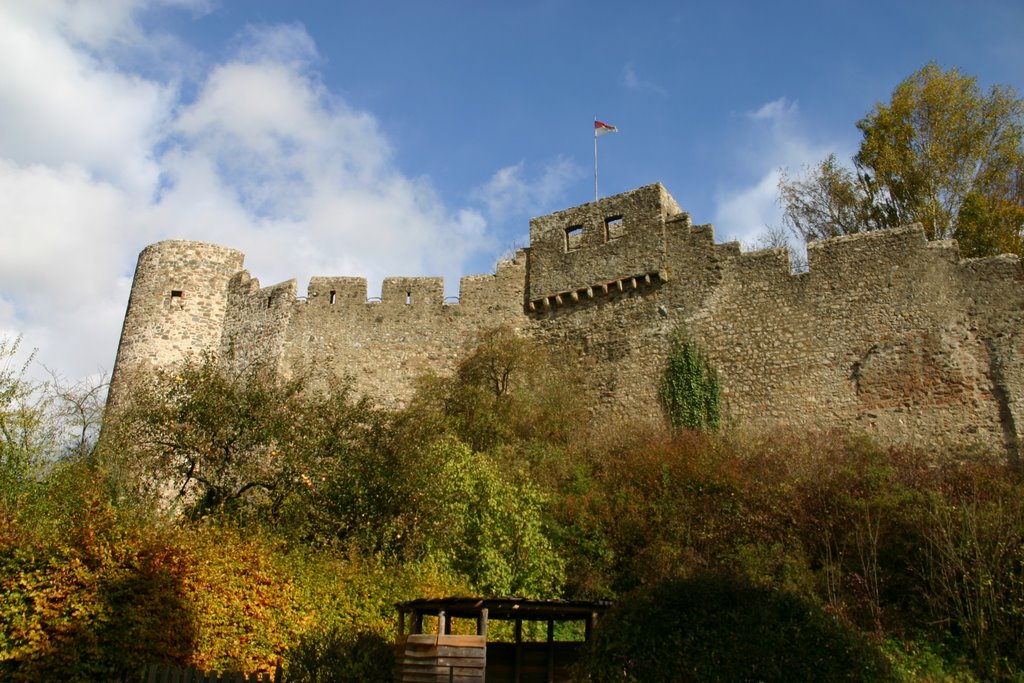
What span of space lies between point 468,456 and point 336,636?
17.7 ft

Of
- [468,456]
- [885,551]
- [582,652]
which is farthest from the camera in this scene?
[468,456]

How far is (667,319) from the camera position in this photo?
21.4m

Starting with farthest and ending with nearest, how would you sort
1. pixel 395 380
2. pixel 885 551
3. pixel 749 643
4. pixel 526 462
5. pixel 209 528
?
pixel 395 380, pixel 526 462, pixel 885 551, pixel 209 528, pixel 749 643

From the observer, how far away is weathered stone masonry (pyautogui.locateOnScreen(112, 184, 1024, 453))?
17.6 metres

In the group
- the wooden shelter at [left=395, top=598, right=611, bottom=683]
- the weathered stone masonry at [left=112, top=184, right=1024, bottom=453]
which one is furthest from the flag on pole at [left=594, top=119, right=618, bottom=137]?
the wooden shelter at [left=395, top=598, right=611, bottom=683]

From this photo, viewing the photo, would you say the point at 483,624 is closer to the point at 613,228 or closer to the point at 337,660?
the point at 337,660

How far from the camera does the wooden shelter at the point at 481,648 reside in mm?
11086

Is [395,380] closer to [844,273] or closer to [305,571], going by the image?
[305,571]

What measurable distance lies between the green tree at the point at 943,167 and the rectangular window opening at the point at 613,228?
26.8 feet

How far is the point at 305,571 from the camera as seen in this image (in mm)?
14312

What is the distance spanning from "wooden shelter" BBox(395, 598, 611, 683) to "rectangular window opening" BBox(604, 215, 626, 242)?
492 inches

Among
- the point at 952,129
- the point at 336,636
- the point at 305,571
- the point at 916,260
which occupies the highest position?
the point at 952,129

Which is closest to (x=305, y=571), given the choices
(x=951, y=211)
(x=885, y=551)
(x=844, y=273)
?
(x=885, y=551)

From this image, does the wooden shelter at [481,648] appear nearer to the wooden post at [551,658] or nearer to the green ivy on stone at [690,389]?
the wooden post at [551,658]
